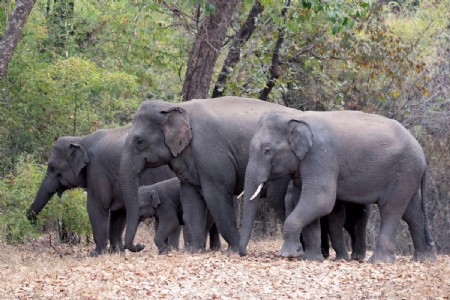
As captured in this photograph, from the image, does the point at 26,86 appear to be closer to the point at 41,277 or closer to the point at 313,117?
the point at 313,117

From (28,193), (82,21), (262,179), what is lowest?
(28,193)

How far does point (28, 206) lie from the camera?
54.9 ft

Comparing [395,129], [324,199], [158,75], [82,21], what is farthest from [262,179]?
[158,75]

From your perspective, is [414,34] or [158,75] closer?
[158,75]

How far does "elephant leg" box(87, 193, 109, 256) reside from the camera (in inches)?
636

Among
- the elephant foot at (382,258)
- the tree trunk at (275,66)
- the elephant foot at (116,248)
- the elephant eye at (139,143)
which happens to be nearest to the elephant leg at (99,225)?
the elephant foot at (116,248)

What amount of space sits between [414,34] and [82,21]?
9905mm

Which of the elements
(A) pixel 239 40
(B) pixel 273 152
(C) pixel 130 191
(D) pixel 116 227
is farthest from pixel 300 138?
(A) pixel 239 40

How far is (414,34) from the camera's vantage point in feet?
88.1

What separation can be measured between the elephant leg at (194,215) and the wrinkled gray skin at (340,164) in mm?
1168

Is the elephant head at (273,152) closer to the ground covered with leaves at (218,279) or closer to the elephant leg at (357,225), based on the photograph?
the ground covered with leaves at (218,279)

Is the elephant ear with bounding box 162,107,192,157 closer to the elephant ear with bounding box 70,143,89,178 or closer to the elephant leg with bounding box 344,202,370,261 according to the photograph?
the elephant ear with bounding box 70,143,89,178

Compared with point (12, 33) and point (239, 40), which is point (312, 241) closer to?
point (12, 33)

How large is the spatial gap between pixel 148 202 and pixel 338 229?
9.93ft
